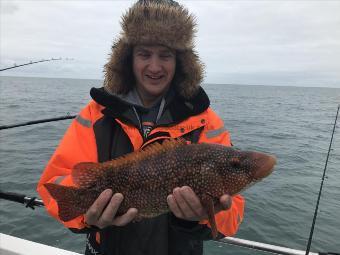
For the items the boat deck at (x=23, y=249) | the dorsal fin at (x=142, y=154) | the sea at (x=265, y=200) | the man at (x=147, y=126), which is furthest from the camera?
the sea at (x=265, y=200)

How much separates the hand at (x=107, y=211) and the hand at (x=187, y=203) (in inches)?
12.5

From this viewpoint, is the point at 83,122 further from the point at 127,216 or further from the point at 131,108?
the point at 127,216

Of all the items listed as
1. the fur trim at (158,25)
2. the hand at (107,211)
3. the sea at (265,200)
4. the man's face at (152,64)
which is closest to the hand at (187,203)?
the hand at (107,211)

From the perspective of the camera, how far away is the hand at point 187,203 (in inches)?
99.3

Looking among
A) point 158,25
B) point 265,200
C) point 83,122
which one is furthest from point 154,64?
point 265,200

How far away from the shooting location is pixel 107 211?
2.54 m

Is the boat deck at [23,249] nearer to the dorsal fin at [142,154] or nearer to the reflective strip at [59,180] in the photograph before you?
the reflective strip at [59,180]

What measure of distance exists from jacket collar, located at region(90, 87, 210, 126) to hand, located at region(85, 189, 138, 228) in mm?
876

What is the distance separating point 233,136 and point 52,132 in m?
12.0

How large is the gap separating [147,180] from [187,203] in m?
0.37

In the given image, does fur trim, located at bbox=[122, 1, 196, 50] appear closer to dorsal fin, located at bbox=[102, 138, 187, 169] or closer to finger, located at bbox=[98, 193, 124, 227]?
dorsal fin, located at bbox=[102, 138, 187, 169]

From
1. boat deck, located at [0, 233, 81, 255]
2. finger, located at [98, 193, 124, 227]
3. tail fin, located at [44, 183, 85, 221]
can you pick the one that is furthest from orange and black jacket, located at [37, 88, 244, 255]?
boat deck, located at [0, 233, 81, 255]

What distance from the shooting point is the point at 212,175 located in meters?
2.72

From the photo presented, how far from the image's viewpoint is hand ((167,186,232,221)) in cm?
252
